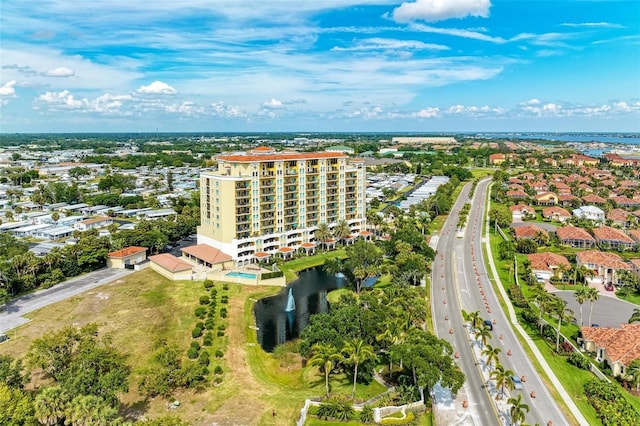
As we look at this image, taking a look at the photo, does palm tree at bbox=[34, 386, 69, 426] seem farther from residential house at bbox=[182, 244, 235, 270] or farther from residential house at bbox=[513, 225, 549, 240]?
residential house at bbox=[513, 225, 549, 240]

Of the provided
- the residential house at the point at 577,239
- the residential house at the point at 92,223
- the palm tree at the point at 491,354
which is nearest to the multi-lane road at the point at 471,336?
the palm tree at the point at 491,354

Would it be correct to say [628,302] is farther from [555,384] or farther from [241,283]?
[241,283]

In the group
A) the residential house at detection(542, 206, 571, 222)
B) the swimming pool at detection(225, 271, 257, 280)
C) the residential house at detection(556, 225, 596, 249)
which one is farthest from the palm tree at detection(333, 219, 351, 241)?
the residential house at detection(542, 206, 571, 222)

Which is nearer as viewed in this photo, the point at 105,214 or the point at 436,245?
the point at 436,245

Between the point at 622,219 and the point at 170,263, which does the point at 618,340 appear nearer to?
the point at 170,263

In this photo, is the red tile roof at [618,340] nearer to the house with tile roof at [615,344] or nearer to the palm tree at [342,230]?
the house with tile roof at [615,344]

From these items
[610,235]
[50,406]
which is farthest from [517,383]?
[610,235]

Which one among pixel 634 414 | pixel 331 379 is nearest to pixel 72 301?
pixel 331 379

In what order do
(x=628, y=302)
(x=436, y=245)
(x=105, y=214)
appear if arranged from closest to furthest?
(x=628, y=302) → (x=436, y=245) → (x=105, y=214)
